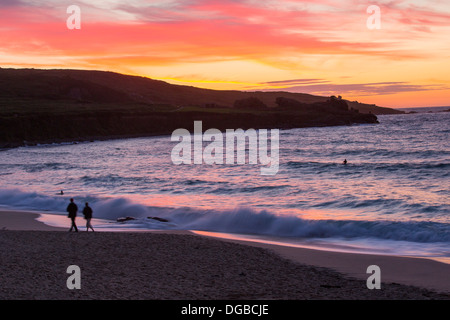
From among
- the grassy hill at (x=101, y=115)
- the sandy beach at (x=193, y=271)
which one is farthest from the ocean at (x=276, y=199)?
the grassy hill at (x=101, y=115)

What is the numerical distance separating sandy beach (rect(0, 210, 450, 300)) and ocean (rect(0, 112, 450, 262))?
9.69ft

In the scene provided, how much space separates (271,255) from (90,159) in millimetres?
49008

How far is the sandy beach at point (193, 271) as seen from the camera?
11.6 m

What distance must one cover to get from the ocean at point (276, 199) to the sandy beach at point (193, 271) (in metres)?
2.95

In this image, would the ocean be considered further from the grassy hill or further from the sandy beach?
the grassy hill

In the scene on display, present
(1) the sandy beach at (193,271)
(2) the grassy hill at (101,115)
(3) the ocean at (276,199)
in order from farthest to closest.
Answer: (2) the grassy hill at (101,115), (3) the ocean at (276,199), (1) the sandy beach at (193,271)

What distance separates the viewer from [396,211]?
81.0 feet

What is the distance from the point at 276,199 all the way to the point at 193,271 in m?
16.5

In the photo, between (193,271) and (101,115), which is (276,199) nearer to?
(193,271)

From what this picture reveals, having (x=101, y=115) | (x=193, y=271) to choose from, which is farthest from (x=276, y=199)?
(x=101, y=115)

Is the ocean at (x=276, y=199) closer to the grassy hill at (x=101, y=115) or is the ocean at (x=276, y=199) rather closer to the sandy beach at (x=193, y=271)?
the sandy beach at (x=193, y=271)

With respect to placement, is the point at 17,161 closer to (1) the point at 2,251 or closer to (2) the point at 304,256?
(1) the point at 2,251

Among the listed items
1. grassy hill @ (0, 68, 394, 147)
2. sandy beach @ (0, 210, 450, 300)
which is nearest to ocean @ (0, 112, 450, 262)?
sandy beach @ (0, 210, 450, 300)

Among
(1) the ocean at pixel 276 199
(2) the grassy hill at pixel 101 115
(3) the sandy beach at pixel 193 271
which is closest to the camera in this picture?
(3) the sandy beach at pixel 193 271
